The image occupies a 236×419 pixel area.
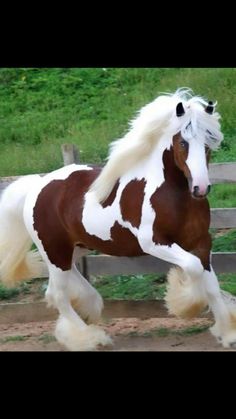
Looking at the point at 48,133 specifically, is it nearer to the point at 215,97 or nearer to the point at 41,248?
the point at 215,97

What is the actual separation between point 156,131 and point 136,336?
1810 millimetres

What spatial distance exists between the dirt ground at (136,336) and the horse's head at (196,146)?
1.33m

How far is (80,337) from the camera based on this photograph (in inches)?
254

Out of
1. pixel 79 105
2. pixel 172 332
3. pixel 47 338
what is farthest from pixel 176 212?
pixel 79 105

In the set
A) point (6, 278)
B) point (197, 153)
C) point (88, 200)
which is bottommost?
point (6, 278)

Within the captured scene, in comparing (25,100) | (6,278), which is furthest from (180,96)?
(25,100)

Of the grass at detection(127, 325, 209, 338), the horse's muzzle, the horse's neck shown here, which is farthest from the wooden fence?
the horse's muzzle

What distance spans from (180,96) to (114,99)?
20.6 feet

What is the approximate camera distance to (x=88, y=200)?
21.0 feet

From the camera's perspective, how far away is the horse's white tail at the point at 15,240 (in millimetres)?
6969

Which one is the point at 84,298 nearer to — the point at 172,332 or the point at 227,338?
the point at 172,332

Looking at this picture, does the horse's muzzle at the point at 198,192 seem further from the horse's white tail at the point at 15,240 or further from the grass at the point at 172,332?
the horse's white tail at the point at 15,240

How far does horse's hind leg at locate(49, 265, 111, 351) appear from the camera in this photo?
6.44 meters

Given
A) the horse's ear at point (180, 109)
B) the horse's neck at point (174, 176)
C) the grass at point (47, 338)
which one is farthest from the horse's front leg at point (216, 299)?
the grass at point (47, 338)
